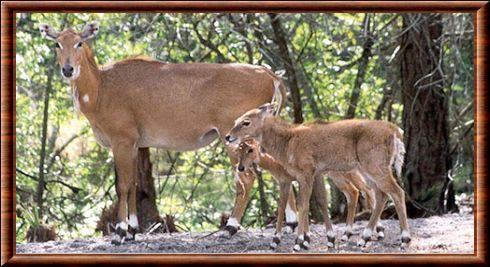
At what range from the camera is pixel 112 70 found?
14.7 m

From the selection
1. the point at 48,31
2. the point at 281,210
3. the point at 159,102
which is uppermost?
the point at 48,31

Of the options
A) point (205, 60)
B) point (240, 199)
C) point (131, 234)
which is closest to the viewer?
point (131, 234)

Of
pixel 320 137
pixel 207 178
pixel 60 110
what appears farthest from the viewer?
pixel 207 178

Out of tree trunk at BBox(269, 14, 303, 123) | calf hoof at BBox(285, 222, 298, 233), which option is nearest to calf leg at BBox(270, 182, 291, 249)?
calf hoof at BBox(285, 222, 298, 233)

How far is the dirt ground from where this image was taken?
1277cm

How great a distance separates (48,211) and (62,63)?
7082mm

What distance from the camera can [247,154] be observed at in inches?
545

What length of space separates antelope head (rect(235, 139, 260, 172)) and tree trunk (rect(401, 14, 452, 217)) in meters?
4.09

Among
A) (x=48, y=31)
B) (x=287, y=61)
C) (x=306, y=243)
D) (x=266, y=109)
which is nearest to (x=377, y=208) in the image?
(x=306, y=243)

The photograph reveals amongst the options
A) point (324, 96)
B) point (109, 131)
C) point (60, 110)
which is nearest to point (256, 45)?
point (324, 96)

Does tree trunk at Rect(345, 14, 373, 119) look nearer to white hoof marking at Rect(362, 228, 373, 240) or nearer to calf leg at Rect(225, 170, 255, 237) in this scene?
calf leg at Rect(225, 170, 255, 237)

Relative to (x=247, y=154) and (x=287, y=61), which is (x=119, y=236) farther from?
(x=287, y=61)

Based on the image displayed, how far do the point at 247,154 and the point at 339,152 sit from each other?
133 centimetres
